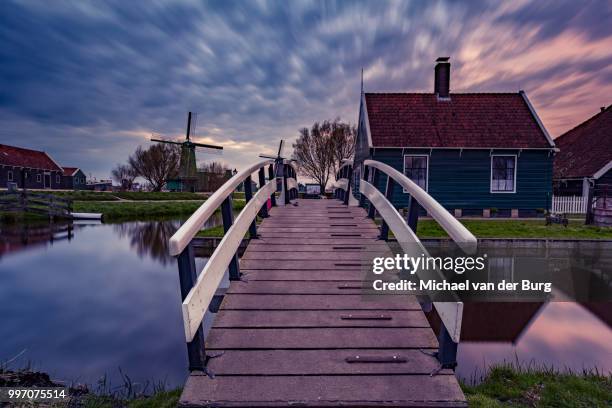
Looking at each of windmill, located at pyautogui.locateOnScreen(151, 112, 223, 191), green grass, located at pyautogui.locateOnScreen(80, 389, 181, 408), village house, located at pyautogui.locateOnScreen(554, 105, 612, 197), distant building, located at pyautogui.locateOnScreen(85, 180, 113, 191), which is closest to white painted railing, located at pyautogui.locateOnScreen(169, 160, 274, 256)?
green grass, located at pyautogui.locateOnScreen(80, 389, 181, 408)

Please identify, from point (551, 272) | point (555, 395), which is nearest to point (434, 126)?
point (551, 272)

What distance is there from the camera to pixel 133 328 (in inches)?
271

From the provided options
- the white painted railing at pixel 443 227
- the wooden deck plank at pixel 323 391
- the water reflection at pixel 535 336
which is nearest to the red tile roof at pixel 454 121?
the water reflection at pixel 535 336

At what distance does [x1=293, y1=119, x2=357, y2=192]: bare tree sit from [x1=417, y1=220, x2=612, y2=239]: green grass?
80.8ft

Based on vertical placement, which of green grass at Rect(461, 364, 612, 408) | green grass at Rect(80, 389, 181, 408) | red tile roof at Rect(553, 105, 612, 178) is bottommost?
green grass at Rect(80, 389, 181, 408)

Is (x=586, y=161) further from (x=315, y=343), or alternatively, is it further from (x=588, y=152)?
(x=315, y=343)

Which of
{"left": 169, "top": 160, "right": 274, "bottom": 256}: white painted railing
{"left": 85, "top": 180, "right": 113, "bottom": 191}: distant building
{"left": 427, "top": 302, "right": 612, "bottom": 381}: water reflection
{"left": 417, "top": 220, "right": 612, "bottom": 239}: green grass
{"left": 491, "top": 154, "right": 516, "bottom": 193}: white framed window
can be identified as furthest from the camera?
{"left": 85, "top": 180, "right": 113, "bottom": 191}: distant building

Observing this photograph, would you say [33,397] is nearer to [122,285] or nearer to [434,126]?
[122,285]

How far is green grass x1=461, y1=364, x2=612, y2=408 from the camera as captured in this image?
3082mm

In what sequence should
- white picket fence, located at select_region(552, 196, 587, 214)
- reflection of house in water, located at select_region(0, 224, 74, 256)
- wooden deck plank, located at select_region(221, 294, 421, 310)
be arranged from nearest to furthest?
wooden deck plank, located at select_region(221, 294, 421, 310) < reflection of house in water, located at select_region(0, 224, 74, 256) < white picket fence, located at select_region(552, 196, 587, 214)

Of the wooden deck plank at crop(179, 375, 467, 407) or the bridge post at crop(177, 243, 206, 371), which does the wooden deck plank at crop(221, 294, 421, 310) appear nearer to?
the bridge post at crop(177, 243, 206, 371)

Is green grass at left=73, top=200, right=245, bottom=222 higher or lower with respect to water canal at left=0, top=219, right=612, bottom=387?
higher

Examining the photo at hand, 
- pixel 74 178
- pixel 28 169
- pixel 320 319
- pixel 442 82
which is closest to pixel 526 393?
pixel 320 319

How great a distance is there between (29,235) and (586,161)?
30.9 m
